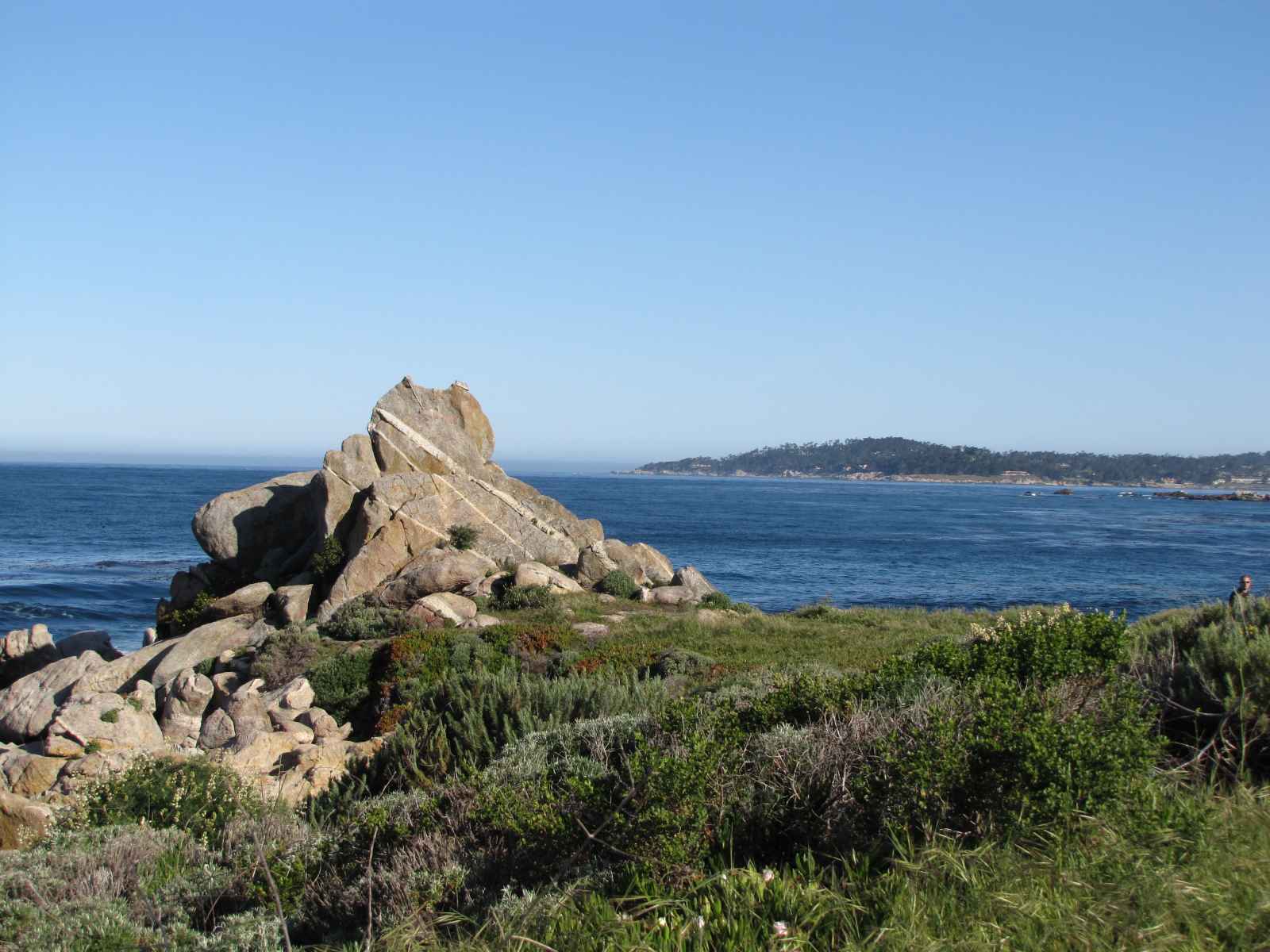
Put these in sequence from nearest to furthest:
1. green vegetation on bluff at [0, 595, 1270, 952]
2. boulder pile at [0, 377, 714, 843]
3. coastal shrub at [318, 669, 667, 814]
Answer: green vegetation on bluff at [0, 595, 1270, 952], coastal shrub at [318, 669, 667, 814], boulder pile at [0, 377, 714, 843]

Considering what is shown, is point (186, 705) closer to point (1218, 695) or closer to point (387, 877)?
point (387, 877)

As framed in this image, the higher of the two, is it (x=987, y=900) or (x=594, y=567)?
(x=987, y=900)

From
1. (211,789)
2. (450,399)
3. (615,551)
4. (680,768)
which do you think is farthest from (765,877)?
(450,399)

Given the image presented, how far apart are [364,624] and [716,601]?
330 inches

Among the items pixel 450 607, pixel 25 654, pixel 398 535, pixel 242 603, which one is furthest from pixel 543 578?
pixel 25 654

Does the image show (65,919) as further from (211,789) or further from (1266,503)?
(1266,503)

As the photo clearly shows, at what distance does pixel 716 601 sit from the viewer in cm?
2427

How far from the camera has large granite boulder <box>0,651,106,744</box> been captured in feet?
59.2

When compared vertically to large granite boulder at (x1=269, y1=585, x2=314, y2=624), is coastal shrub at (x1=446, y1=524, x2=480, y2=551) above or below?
above

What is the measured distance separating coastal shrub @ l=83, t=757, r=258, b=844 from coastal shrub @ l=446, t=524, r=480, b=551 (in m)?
16.1

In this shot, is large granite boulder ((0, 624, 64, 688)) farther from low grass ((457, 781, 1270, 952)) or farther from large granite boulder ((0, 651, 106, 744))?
low grass ((457, 781, 1270, 952))

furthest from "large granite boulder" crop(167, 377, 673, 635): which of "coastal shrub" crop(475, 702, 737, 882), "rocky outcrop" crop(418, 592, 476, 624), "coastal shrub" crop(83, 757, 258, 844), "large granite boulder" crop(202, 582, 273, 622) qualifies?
"coastal shrub" crop(475, 702, 737, 882)

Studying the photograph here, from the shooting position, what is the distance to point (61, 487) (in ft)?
391

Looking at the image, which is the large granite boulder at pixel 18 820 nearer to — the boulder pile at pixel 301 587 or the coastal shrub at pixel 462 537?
the boulder pile at pixel 301 587
